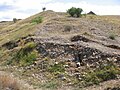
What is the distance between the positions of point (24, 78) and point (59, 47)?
5.31m

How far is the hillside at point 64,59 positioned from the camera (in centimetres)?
1870

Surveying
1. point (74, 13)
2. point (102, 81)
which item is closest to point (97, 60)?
point (102, 81)

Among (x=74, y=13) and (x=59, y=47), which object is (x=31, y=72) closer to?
(x=59, y=47)

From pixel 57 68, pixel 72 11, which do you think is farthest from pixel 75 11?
pixel 57 68

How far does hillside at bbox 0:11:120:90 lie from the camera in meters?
18.7

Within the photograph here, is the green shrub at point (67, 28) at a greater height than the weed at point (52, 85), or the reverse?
the green shrub at point (67, 28)

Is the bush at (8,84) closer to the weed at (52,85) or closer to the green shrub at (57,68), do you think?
the weed at (52,85)

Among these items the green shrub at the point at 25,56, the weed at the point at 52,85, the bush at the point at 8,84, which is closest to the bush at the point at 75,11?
the green shrub at the point at 25,56

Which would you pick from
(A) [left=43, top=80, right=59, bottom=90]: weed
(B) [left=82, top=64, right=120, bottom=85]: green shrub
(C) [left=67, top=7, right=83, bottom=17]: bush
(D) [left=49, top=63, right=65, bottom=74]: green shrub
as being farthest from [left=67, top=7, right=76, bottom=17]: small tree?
(A) [left=43, top=80, right=59, bottom=90]: weed

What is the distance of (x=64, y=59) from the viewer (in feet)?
72.8

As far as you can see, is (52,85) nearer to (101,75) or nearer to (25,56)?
(101,75)

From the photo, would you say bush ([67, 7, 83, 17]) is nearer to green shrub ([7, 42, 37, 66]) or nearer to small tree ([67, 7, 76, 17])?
small tree ([67, 7, 76, 17])

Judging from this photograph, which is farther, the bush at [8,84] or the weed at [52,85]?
the weed at [52,85]

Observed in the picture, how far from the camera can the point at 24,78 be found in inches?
766
